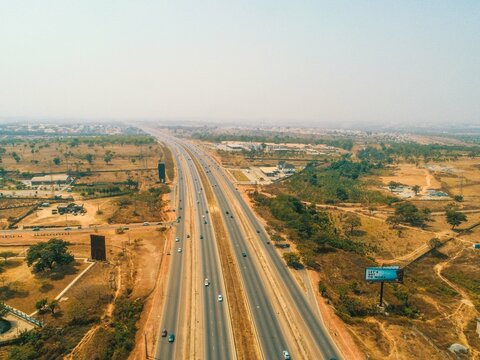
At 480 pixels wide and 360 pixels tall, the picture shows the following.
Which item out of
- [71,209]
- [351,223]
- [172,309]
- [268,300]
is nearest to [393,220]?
[351,223]

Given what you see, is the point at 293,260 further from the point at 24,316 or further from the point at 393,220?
the point at 24,316

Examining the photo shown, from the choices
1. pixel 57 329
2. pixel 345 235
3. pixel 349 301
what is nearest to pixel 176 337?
pixel 57 329

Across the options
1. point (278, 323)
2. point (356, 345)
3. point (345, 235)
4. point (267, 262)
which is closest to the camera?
point (356, 345)

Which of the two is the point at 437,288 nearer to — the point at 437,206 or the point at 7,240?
the point at 437,206

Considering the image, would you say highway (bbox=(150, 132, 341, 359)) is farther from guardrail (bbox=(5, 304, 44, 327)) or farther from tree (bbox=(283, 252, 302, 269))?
guardrail (bbox=(5, 304, 44, 327))

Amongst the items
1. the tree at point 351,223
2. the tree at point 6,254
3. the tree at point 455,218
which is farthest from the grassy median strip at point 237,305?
the tree at point 455,218

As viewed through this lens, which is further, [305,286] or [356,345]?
[305,286]
